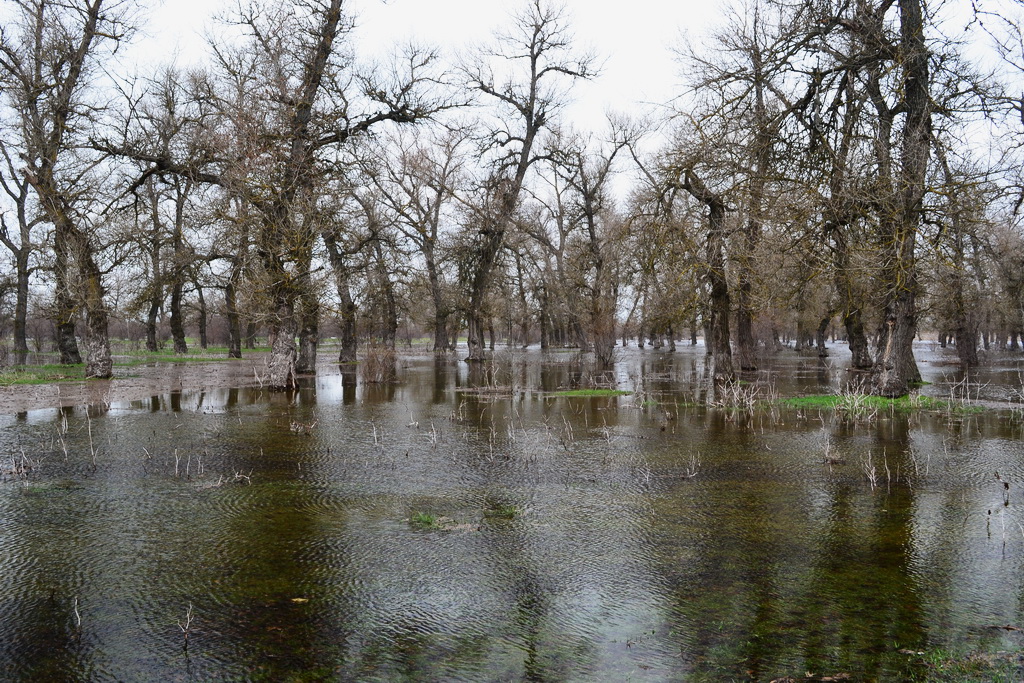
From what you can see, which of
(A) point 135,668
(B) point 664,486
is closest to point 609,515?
(B) point 664,486

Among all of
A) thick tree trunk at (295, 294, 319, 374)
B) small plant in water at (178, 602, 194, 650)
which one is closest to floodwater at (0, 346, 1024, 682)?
small plant in water at (178, 602, 194, 650)

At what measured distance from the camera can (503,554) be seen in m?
6.06

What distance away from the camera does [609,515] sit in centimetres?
729

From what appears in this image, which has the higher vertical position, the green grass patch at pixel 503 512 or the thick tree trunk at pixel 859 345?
the thick tree trunk at pixel 859 345

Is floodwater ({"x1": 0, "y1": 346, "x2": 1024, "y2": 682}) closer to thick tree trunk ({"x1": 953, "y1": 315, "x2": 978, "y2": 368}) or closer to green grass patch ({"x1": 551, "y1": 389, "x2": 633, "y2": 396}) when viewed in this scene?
green grass patch ({"x1": 551, "y1": 389, "x2": 633, "y2": 396})

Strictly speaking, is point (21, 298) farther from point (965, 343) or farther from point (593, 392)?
point (965, 343)

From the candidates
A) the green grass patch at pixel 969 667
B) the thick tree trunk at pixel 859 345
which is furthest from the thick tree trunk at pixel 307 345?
the green grass patch at pixel 969 667

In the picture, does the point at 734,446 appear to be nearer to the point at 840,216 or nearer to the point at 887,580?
the point at 840,216

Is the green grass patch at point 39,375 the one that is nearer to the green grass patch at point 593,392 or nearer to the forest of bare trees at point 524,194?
the forest of bare trees at point 524,194

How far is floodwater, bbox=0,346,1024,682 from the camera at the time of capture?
4.28 meters

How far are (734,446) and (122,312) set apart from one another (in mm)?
20454

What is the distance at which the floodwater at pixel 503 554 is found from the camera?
168 inches

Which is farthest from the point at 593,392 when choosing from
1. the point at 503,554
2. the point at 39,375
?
the point at 39,375

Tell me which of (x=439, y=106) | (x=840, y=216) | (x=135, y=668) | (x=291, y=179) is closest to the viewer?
(x=135, y=668)
